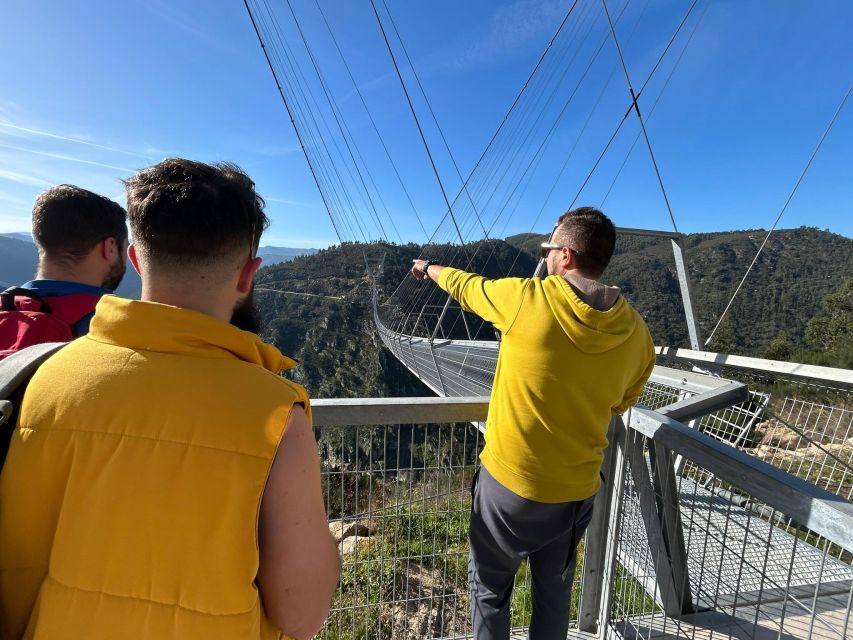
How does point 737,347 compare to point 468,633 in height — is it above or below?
above

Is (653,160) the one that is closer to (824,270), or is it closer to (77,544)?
(77,544)

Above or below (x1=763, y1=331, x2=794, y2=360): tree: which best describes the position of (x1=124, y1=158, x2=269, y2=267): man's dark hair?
below

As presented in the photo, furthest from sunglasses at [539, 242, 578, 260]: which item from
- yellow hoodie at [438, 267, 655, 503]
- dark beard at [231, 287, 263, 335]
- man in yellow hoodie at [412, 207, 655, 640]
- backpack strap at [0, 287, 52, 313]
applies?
backpack strap at [0, 287, 52, 313]

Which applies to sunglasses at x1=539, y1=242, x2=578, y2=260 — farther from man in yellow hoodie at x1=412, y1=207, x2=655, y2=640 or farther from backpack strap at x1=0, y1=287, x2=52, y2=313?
backpack strap at x1=0, y1=287, x2=52, y2=313

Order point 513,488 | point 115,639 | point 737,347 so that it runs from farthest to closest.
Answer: point 737,347 < point 513,488 < point 115,639

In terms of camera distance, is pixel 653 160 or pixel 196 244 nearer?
pixel 196 244

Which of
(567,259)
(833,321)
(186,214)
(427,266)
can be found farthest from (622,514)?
(833,321)

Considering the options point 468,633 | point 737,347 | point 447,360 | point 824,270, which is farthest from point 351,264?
point 468,633

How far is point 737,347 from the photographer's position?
2720 centimetres

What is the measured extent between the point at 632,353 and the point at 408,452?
89cm

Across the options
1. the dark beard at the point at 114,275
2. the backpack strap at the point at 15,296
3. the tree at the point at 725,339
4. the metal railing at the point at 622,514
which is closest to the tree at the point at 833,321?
the tree at the point at 725,339

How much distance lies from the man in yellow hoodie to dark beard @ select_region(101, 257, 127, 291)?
114 cm

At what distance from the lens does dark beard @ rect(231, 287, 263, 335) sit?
0.91 meters

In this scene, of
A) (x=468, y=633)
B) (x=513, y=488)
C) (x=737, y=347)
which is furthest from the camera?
(x=737, y=347)
